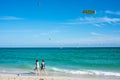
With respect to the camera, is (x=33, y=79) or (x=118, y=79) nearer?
(x=33, y=79)

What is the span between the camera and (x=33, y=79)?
1772cm

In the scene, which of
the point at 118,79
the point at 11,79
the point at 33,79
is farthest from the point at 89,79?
the point at 11,79

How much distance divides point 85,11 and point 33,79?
8.37m

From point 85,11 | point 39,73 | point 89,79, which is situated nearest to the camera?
point 85,11

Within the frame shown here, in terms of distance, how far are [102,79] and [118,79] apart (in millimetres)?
1623

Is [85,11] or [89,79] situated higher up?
[85,11]

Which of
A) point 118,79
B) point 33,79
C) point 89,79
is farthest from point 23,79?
point 118,79

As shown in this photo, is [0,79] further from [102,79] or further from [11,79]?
[102,79]

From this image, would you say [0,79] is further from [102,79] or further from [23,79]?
[102,79]

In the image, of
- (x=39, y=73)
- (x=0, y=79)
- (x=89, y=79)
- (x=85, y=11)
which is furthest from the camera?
(x=39, y=73)

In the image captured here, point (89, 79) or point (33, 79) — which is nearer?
point (33, 79)

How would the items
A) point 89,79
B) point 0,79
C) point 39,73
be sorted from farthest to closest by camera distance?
point 39,73 < point 89,79 < point 0,79

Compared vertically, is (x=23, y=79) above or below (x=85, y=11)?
below

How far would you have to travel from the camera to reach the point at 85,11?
11.1 metres
